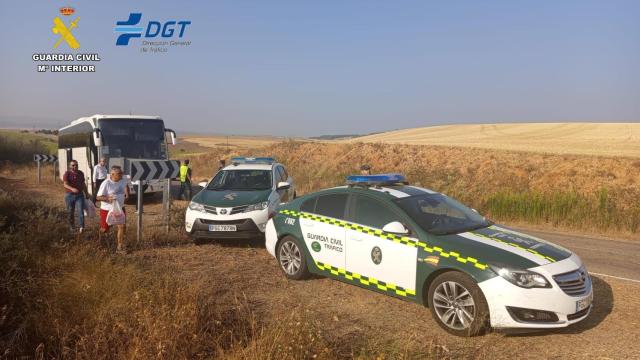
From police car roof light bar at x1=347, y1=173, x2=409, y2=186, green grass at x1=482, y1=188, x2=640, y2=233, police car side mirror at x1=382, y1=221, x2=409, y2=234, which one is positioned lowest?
green grass at x1=482, y1=188, x2=640, y2=233

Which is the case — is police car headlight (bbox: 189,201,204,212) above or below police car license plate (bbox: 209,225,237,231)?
above

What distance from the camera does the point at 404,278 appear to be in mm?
5402

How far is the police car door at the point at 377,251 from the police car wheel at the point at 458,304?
344 millimetres

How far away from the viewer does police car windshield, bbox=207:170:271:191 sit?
10.1 meters

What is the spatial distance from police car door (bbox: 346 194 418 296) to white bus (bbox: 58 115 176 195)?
1150 cm

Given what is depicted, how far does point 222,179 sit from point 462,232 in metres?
6.37

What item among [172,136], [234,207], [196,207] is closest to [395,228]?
[234,207]

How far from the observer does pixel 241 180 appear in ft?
34.2

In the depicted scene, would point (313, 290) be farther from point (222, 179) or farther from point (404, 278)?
point (222, 179)

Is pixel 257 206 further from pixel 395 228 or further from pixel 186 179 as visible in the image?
pixel 186 179

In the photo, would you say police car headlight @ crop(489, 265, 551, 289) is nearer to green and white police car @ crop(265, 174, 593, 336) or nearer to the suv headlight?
green and white police car @ crop(265, 174, 593, 336)

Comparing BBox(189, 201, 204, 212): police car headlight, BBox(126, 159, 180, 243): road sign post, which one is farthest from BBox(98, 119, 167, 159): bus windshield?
BBox(189, 201, 204, 212): police car headlight

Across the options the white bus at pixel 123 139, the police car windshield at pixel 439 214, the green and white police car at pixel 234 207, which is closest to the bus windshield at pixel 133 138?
the white bus at pixel 123 139

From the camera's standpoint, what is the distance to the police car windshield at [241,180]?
10133 mm
